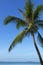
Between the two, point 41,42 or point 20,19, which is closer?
point 41,42

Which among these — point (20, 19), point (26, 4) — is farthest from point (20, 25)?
Answer: point (26, 4)

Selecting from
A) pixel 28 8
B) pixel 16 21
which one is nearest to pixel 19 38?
pixel 16 21

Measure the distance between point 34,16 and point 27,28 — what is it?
141 centimetres

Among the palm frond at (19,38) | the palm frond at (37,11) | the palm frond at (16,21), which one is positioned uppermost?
the palm frond at (37,11)

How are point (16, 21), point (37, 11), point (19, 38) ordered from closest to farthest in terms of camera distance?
point (19, 38) < point (37, 11) < point (16, 21)

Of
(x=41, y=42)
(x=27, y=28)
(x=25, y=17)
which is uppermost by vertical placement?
(x=25, y=17)

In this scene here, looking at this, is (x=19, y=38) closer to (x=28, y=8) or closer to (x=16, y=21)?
(x=16, y=21)

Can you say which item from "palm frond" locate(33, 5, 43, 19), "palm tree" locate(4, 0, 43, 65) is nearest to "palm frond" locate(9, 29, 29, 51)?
"palm tree" locate(4, 0, 43, 65)

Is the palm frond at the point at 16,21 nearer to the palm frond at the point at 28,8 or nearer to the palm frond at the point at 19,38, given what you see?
the palm frond at the point at 28,8

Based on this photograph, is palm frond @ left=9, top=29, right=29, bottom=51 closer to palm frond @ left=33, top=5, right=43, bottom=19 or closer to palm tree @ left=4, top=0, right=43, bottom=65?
palm tree @ left=4, top=0, right=43, bottom=65

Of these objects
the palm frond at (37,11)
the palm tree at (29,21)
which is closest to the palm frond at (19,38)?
the palm tree at (29,21)

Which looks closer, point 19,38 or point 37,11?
point 19,38

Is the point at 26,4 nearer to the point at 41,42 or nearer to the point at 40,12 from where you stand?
the point at 40,12

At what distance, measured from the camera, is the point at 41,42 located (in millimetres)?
18625
